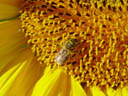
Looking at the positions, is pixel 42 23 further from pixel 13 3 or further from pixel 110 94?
pixel 110 94

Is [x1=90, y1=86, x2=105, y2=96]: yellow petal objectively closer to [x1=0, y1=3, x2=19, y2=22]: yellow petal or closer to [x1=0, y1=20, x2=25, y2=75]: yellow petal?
[x1=0, y1=20, x2=25, y2=75]: yellow petal

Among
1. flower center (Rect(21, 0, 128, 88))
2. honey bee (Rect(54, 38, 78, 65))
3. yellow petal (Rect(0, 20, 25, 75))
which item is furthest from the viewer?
yellow petal (Rect(0, 20, 25, 75))

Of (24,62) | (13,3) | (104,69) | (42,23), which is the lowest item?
(104,69)

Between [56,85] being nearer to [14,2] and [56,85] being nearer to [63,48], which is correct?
[63,48]

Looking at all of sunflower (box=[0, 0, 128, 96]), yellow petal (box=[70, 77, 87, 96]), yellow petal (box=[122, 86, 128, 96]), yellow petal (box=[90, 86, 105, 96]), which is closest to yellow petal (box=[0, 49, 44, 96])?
sunflower (box=[0, 0, 128, 96])

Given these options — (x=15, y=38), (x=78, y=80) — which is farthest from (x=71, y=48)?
(x=15, y=38)

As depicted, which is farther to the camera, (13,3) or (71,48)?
(13,3)
